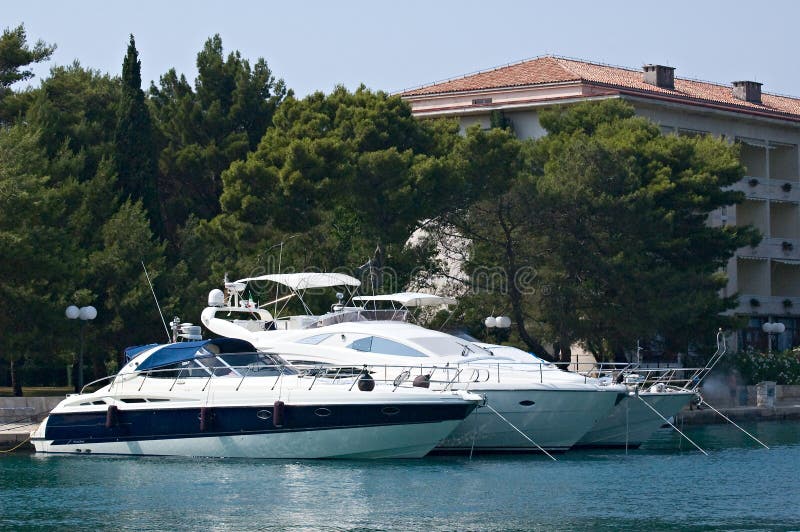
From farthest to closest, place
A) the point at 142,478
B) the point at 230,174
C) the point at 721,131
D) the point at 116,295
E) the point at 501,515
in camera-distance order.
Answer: the point at 721,131 < the point at 230,174 < the point at 116,295 < the point at 142,478 < the point at 501,515

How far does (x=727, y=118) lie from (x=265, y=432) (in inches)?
1498

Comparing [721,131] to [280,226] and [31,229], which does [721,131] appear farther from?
[31,229]

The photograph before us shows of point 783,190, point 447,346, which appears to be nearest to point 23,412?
point 447,346

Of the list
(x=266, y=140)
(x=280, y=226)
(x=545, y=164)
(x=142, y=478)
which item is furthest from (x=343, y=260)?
(x=142, y=478)

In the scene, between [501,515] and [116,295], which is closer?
[501,515]

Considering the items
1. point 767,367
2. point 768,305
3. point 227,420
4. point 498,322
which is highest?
point 768,305

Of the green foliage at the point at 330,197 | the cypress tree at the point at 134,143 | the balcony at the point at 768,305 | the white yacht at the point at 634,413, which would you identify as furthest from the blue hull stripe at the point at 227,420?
the balcony at the point at 768,305

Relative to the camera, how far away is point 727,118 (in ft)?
203

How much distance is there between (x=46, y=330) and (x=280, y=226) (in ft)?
27.1

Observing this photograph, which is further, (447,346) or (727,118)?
(727,118)

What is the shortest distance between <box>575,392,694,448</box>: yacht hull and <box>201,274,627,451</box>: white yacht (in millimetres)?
978

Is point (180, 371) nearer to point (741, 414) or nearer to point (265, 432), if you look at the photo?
point (265, 432)

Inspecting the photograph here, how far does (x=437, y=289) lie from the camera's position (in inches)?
1759

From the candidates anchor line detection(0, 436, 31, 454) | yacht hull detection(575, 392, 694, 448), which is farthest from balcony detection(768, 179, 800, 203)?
anchor line detection(0, 436, 31, 454)
